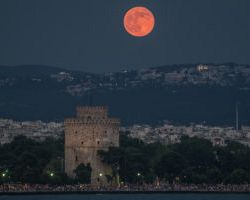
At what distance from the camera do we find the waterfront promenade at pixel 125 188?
486 ft

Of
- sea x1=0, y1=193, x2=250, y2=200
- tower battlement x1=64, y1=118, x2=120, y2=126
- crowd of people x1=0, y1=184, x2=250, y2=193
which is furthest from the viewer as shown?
tower battlement x1=64, y1=118, x2=120, y2=126

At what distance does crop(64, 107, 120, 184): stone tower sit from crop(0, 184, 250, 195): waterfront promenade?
250cm

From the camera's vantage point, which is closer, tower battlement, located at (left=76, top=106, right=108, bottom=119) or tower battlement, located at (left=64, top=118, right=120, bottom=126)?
tower battlement, located at (left=64, top=118, right=120, bottom=126)

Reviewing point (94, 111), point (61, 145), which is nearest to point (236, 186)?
point (94, 111)

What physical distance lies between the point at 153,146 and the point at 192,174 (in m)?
21.7

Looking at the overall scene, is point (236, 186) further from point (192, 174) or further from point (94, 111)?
point (94, 111)

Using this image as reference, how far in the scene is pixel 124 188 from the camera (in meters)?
151

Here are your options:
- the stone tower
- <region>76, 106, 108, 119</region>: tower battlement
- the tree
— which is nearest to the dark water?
the tree

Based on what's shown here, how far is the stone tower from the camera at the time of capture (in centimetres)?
15362

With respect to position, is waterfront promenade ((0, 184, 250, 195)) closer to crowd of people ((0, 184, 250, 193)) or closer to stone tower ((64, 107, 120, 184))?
crowd of people ((0, 184, 250, 193))

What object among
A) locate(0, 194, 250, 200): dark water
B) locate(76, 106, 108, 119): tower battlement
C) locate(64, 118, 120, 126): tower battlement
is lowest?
locate(0, 194, 250, 200): dark water

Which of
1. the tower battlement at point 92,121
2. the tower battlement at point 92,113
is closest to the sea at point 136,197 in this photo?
the tower battlement at point 92,121

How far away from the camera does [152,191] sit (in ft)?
496

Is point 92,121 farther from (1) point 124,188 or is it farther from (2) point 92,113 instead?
(1) point 124,188
